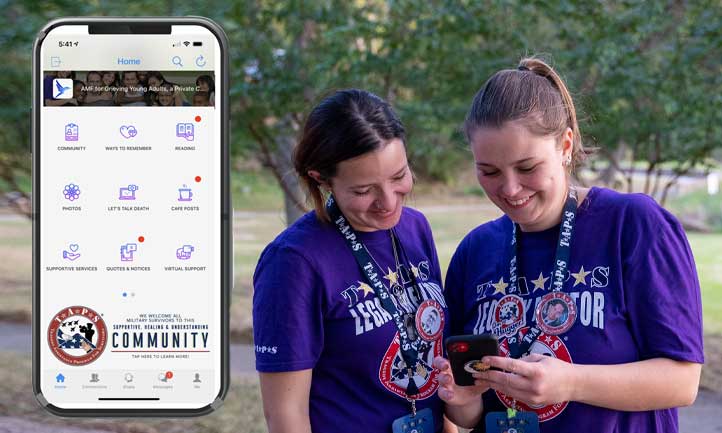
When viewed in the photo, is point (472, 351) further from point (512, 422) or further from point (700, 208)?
point (700, 208)

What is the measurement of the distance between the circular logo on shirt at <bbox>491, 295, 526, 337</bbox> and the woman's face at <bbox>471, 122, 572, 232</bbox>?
23 cm

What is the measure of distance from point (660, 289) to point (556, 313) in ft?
0.89

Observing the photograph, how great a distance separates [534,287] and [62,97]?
1.68 m

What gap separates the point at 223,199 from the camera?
117 inches

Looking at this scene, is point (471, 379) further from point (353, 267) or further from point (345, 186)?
point (345, 186)

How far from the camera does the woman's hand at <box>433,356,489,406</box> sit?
2.42m

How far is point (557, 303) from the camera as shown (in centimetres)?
236

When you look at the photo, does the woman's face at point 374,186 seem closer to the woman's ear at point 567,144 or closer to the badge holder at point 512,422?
the woman's ear at point 567,144

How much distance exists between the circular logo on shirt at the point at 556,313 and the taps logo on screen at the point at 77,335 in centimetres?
147

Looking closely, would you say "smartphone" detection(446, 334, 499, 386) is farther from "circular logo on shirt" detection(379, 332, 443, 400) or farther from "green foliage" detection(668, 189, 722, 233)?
"green foliage" detection(668, 189, 722, 233)

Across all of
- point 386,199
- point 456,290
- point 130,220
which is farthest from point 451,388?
point 130,220

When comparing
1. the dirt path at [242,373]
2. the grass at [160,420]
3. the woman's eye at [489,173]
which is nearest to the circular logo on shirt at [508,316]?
the woman's eye at [489,173]

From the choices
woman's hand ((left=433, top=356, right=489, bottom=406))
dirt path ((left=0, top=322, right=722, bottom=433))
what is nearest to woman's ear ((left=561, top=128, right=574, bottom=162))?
woman's hand ((left=433, top=356, right=489, bottom=406))

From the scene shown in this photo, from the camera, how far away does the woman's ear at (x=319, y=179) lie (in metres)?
2.64
